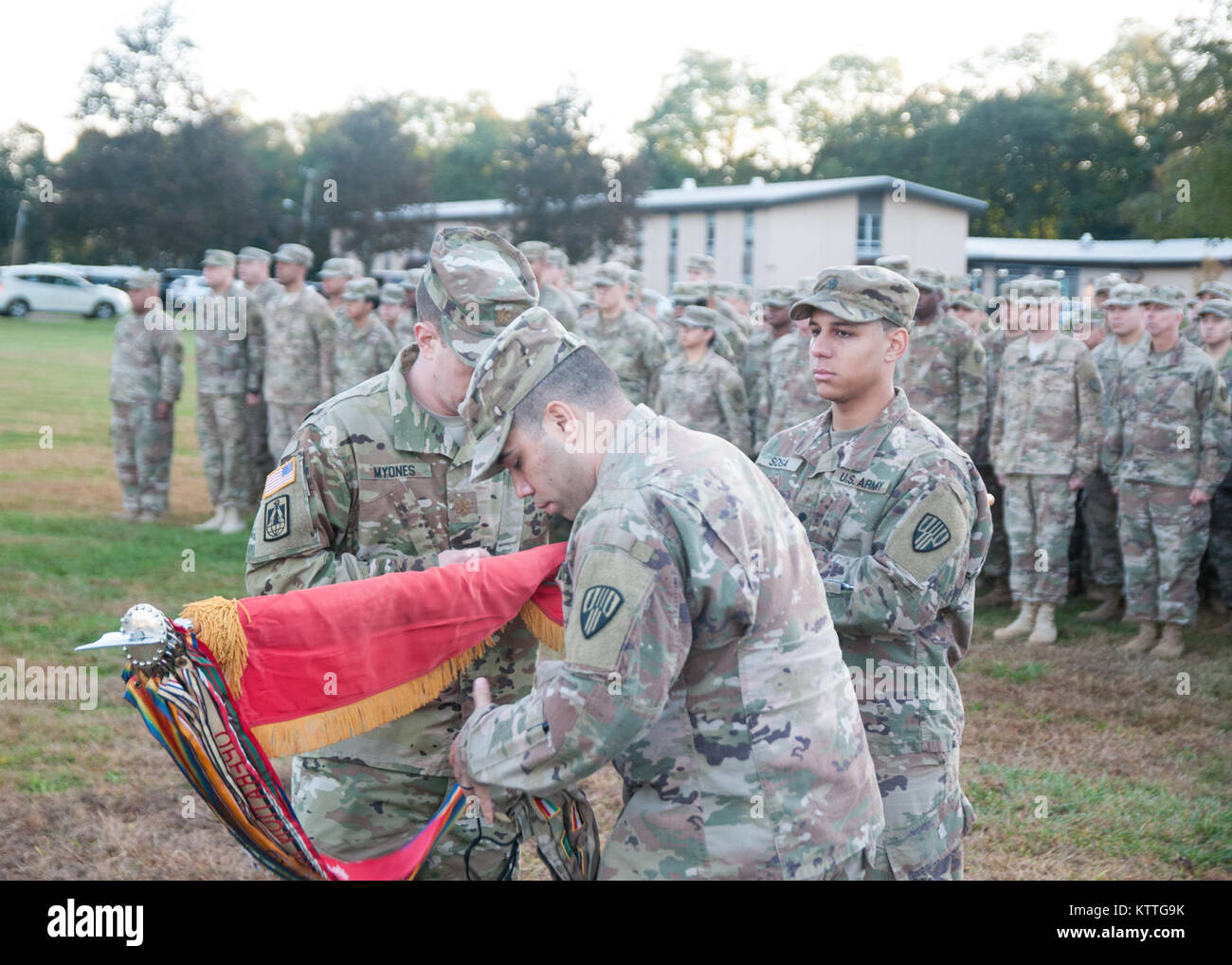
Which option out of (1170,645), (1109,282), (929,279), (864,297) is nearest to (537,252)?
(929,279)

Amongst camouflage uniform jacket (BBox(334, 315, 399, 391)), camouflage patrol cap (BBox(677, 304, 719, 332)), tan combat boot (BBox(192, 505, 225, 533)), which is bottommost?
tan combat boot (BBox(192, 505, 225, 533))

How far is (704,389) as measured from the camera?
10.2 m

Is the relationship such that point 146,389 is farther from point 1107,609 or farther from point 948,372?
point 1107,609

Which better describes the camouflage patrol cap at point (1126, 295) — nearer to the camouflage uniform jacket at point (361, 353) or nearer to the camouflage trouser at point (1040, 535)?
the camouflage trouser at point (1040, 535)

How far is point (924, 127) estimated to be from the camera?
188ft

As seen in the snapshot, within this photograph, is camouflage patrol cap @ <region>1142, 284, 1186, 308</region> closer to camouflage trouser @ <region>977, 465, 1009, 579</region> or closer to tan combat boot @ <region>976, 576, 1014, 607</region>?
camouflage trouser @ <region>977, 465, 1009, 579</region>

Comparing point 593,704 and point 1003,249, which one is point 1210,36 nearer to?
point 1003,249

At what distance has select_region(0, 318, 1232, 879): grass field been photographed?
5090 millimetres

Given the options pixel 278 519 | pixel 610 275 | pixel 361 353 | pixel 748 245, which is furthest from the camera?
pixel 748 245

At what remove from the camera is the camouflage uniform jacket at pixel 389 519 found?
2.97 meters

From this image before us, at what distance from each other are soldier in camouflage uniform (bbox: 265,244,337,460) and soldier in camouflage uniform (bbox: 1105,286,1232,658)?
7.34 m

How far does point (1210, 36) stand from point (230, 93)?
38.5 metres

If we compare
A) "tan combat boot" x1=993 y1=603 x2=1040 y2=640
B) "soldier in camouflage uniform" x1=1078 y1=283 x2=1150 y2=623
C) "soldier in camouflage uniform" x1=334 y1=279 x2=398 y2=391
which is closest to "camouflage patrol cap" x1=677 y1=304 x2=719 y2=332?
"soldier in camouflage uniform" x1=1078 y1=283 x2=1150 y2=623

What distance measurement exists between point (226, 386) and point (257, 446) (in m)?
0.82
